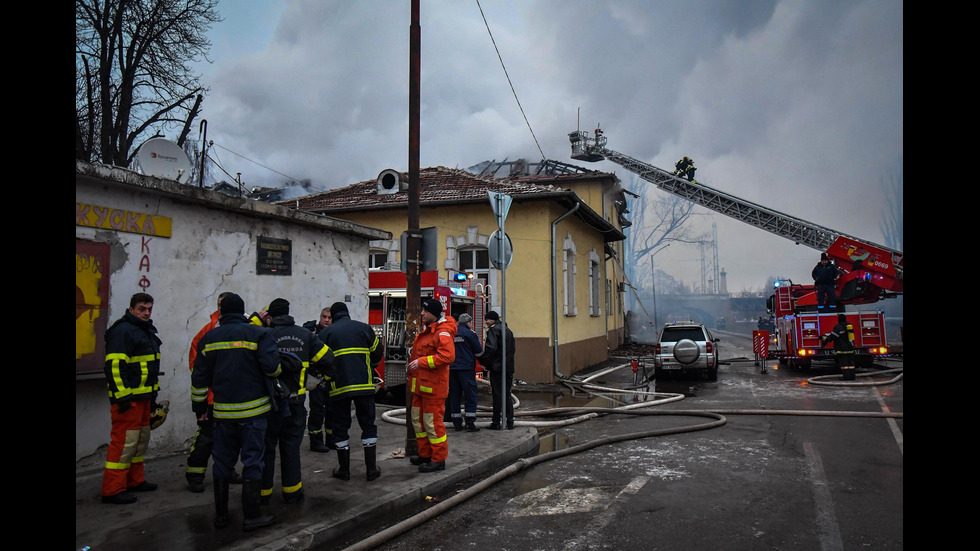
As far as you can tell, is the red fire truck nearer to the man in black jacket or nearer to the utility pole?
the man in black jacket

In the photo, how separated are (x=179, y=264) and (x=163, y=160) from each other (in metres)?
1.29

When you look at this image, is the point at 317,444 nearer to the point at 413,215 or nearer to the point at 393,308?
the point at 413,215

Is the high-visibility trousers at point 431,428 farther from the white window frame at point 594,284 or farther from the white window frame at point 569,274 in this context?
the white window frame at point 594,284

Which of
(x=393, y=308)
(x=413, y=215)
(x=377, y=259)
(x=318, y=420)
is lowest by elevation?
(x=318, y=420)

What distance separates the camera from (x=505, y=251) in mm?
8992

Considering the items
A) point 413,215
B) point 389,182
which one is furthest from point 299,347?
point 389,182

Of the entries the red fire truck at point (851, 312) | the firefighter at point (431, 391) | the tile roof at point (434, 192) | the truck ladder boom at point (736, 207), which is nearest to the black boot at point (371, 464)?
the firefighter at point (431, 391)

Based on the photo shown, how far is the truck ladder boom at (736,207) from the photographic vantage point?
2330 cm

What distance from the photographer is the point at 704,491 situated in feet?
19.5

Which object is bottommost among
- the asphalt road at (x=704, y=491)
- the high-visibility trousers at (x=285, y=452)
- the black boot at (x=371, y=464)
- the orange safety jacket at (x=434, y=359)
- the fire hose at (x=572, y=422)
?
the asphalt road at (x=704, y=491)

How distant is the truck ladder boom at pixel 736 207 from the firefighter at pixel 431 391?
1808cm
